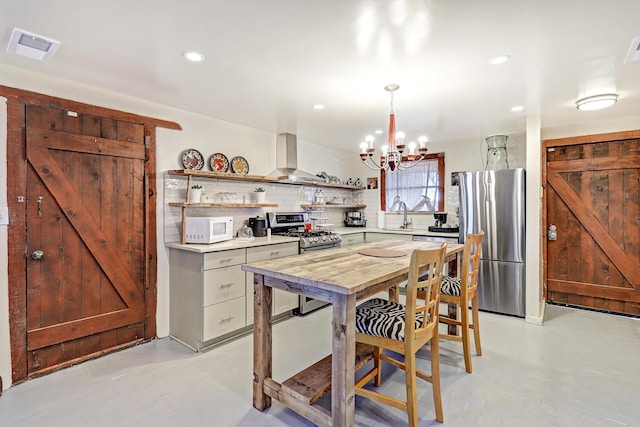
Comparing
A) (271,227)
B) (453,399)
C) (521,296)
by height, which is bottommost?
(453,399)

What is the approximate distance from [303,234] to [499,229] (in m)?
2.34

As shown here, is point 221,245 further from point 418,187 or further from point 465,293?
point 418,187

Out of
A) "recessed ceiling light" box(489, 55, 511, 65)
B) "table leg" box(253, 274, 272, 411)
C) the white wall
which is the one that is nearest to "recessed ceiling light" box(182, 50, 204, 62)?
the white wall

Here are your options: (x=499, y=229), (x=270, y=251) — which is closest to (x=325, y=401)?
(x=270, y=251)

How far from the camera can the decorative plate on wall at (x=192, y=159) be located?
3.27m

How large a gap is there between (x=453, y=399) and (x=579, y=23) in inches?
93.5

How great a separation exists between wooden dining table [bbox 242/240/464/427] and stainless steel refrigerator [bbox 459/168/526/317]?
2009mm

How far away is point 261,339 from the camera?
201cm

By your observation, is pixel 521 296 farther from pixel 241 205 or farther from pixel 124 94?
pixel 124 94

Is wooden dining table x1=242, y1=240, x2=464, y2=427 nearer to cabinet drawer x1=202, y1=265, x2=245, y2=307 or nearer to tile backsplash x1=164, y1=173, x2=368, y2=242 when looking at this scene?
cabinet drawer x1=202, y1=265, x2=245, y2=307

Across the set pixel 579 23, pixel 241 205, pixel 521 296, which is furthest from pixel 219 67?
pixel 521 296

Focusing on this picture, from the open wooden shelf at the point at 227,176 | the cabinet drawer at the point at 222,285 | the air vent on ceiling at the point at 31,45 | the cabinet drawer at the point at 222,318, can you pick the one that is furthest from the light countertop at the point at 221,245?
the air vent on ceiling at the point at 31,45

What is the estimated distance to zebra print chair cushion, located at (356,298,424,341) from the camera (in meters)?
1.79

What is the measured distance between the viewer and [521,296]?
3611 mm
